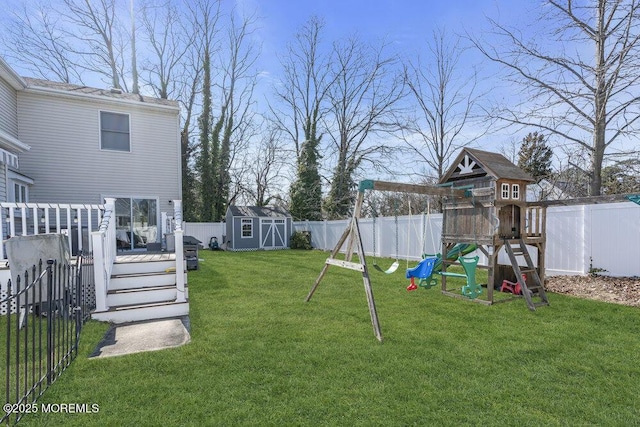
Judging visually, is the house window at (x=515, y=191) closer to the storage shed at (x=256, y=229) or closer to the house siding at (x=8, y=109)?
the house siding at (x=8, y=109)

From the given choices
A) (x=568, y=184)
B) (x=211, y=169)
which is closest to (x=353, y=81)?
(x=211, y=169)

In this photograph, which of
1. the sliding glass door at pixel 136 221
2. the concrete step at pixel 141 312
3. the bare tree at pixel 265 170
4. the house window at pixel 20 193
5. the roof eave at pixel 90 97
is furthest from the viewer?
the bare tree at pixel 265 170

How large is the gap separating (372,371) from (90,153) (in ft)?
35.6

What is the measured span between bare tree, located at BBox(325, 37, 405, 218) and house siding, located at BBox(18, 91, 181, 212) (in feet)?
34.6

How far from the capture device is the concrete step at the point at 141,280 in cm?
521

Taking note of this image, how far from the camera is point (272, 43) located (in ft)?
64.2

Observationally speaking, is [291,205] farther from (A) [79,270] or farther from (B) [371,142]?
(A) [79,270]

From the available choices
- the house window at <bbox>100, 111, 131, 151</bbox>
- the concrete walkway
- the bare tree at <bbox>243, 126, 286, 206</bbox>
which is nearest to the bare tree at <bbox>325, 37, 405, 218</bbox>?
the bare tree at <bbox>243, 126, 286, 206</bbox>

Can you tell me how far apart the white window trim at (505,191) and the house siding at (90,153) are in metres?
9.82

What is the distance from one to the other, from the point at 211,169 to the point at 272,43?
8536mm

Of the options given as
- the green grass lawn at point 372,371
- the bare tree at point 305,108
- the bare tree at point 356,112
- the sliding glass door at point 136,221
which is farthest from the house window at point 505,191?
the bare tree at point 305,108

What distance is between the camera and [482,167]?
5.87 m

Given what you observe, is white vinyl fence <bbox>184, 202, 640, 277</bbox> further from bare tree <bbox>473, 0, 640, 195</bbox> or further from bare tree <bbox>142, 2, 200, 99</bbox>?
bare tree <bbox>142, 2, 200, 99</bbox>

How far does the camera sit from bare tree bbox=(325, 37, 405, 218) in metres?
19.3
